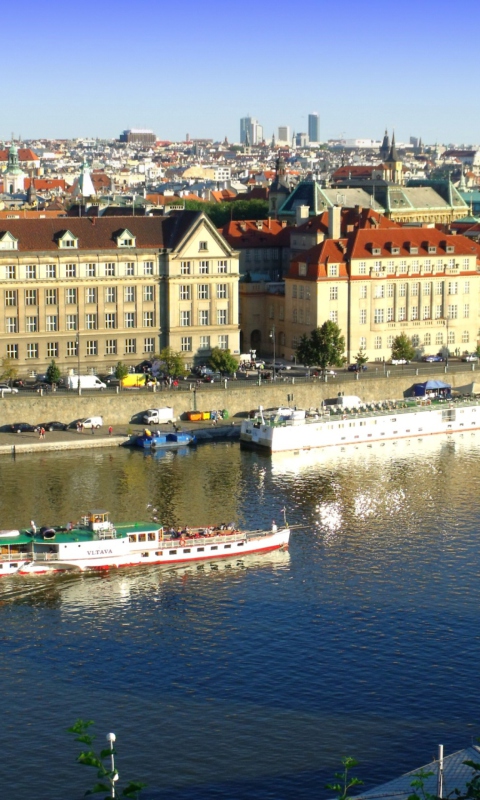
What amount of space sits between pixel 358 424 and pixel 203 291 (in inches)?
571

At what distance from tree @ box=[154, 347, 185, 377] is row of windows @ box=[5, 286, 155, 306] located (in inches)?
144

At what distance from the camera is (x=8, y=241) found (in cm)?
8469

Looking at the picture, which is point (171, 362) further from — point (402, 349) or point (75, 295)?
point (402, 349)

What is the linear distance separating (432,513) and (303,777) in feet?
86.5

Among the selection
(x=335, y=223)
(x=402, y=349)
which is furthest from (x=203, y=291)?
(x=402, y=349)

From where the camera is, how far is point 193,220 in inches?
3516

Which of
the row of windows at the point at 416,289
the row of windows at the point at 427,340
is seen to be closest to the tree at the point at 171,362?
the row of windows at the point at 416,289

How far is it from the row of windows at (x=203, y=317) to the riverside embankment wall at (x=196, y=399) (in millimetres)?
5731

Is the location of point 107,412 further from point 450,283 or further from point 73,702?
point 73,702

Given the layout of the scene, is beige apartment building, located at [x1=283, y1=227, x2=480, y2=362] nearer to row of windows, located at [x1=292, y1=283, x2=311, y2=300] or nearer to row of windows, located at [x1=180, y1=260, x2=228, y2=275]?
row of windows, located at [x1=292, y1=283, x2=311, y2=300]

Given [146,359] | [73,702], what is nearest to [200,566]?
[73,702]

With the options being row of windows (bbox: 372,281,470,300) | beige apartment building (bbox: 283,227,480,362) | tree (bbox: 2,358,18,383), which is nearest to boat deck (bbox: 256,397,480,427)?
beige apartment building (bbox: 283,227,480,362)

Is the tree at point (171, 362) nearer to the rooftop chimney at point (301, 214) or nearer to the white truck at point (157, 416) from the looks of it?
the white truck at point (157, 416)

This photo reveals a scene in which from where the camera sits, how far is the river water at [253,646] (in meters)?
39.0
